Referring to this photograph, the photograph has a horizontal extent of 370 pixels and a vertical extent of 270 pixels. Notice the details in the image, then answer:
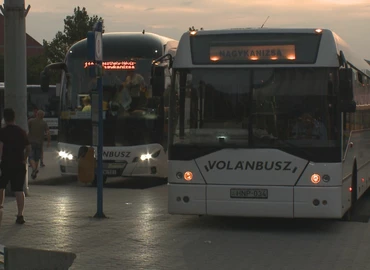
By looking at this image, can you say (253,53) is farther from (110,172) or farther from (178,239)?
(110,172)

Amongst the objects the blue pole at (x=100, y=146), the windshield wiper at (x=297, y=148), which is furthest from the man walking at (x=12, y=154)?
the windshield wiper at (x=297, y=148)

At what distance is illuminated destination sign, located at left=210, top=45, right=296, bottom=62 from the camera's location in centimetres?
1250

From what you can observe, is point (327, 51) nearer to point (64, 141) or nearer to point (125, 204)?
point (125, 204)

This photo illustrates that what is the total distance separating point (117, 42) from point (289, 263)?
11.9 metres

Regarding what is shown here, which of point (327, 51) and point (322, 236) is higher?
point (327, 51)

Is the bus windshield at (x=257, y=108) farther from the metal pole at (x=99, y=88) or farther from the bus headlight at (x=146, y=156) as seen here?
the bus headlight at (x=146, y=156)

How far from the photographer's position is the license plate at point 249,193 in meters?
12.3

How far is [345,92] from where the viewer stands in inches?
477

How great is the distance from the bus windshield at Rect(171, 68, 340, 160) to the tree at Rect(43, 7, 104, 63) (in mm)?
49855

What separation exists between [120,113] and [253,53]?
8204 millimetres

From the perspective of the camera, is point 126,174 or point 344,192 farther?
point 126,174

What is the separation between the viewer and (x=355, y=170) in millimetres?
14250

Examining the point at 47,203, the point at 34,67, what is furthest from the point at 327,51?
the point at 34,67

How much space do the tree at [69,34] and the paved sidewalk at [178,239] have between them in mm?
46556
